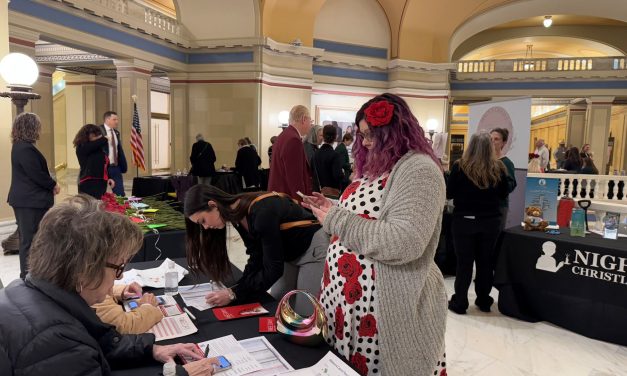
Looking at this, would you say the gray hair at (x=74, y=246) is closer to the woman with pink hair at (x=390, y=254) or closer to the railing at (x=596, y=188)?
the woman with pink hair at (x=390, y=254)

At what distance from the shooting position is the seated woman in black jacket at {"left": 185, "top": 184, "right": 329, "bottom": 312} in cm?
185

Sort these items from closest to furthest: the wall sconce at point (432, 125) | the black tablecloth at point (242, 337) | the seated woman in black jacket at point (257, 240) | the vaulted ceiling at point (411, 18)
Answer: the black tablecloth at point (242, 337) → the seated woman in black jacket at point (257, 240) → the vaulted ceiling at point (411, 18) → the wall sconce at point (432, 125)

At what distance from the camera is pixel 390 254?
1301 millimetres

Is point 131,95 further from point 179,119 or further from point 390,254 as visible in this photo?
point 390,254

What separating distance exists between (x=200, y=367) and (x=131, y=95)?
26.3 feet

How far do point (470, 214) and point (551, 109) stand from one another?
678 inches

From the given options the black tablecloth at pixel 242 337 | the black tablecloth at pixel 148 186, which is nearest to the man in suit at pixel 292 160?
the black tablecloth at pixel 242 337

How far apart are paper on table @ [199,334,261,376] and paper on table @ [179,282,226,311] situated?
0.32 meters

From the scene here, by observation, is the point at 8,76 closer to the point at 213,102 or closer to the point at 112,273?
the point at 112,273

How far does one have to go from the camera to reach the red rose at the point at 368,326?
142 cm

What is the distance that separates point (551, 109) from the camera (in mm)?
17859

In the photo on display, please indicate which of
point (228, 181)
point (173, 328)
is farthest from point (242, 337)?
point (228, 181)

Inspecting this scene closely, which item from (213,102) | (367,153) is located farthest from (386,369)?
(213,102)

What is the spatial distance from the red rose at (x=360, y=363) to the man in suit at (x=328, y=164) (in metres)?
3.56
